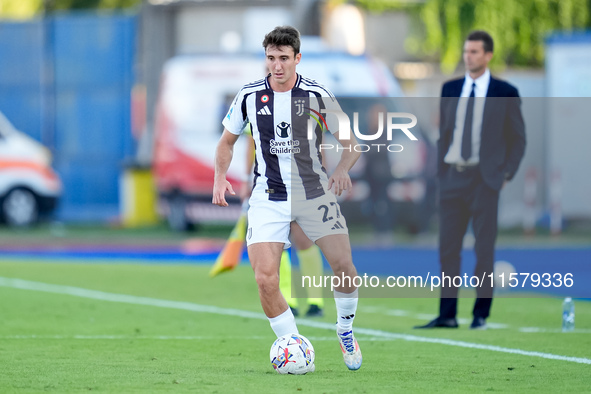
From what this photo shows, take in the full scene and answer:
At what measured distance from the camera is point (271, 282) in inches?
278

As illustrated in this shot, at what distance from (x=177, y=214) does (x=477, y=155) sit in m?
13.5

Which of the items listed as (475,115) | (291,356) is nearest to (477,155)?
(475,115)

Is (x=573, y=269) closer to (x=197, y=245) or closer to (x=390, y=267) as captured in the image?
(x=390, y=267)

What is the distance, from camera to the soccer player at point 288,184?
714 cm

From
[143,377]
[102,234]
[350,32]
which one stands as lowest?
[102,234]

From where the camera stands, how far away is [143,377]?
696cm

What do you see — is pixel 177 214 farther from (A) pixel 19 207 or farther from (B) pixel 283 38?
(B) pixel 283 38

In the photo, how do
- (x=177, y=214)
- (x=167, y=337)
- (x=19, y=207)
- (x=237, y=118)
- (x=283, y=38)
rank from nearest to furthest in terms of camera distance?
(x=283, y=38) → (x=237, y=118) → (x=167, y=337) → (x=177, y=214) → (x=19, y=207)

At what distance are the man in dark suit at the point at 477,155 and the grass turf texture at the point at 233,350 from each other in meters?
0.44

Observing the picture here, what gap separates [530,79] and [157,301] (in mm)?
14335

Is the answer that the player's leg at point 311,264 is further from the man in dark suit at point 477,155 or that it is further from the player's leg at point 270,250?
the player's leg at point 270,250

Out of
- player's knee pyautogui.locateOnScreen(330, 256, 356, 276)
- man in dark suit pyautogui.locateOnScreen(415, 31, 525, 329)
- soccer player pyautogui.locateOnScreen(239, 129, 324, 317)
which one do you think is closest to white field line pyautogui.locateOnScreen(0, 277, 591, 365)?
soccer player pyautogui.locateOnScreen(239, 129, 324, 317)

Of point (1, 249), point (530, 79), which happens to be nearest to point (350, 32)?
point (530, 79)

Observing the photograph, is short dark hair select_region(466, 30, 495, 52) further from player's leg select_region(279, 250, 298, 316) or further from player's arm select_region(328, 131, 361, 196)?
player's arm select_region(328, 131, 361, 196)
